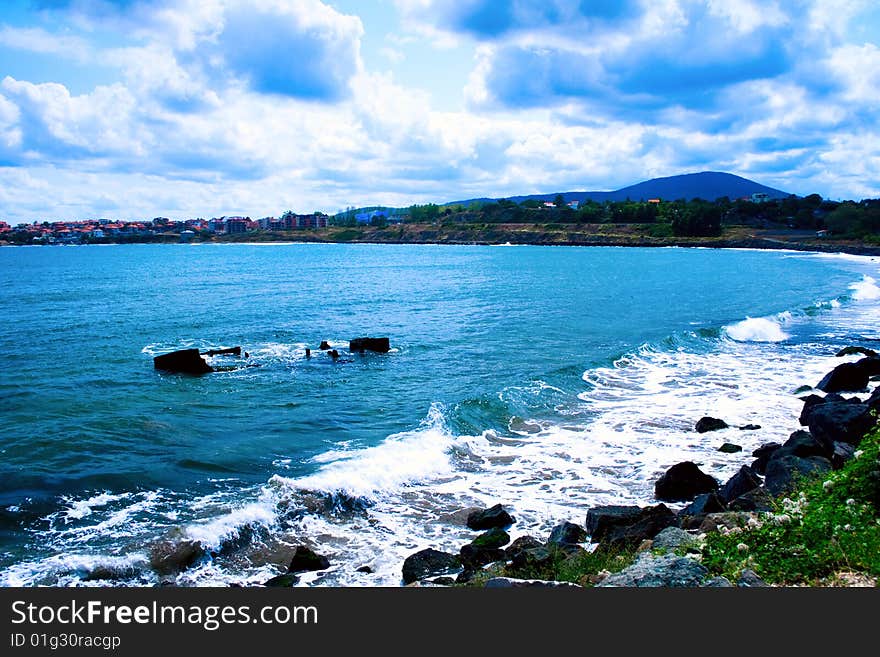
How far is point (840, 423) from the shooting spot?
1778cm

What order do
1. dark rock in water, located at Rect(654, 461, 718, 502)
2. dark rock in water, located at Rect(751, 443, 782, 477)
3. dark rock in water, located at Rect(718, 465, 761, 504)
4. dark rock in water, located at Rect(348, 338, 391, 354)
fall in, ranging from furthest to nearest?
dark rock in water, located at Rect(348, 338, 391, 354), dark rock in water, located at Rect(751, 443, 782, 477), dark rock in water, located at Rect(654, 461, 718, 502), dark rock in water, located at Rect(718, 465, 761, 504)

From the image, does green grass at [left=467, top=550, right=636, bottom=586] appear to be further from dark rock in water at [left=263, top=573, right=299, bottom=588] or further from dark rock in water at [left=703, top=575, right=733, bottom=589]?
dark rock in water at [left=263, top=573, right=299, bottom=588]

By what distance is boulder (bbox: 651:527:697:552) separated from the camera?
1005cm

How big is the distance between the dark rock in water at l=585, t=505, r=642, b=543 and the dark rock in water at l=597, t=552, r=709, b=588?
5535mm

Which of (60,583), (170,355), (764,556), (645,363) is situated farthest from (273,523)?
(645,363)

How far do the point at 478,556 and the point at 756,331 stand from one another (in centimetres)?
3563

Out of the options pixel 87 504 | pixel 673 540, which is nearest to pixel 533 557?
pixel 673 540

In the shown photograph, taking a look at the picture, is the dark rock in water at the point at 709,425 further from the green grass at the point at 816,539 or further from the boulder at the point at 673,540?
the boulder at the point at 673,540

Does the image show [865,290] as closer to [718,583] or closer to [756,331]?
[756,331]

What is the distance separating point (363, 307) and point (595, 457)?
128ft

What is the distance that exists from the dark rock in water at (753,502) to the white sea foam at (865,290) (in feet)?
180

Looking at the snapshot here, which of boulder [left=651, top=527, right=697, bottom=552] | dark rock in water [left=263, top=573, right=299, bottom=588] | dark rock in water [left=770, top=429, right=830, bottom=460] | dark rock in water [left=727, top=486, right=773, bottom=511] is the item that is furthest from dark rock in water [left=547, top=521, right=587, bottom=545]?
dark rock in water [left=770, top=429, right=830, bottom=460]

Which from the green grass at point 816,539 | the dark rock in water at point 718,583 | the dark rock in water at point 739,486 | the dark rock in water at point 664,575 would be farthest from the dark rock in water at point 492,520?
the dark rock in water at point 718,583

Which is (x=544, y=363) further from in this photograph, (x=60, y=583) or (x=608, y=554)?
(x=60, y=583)
